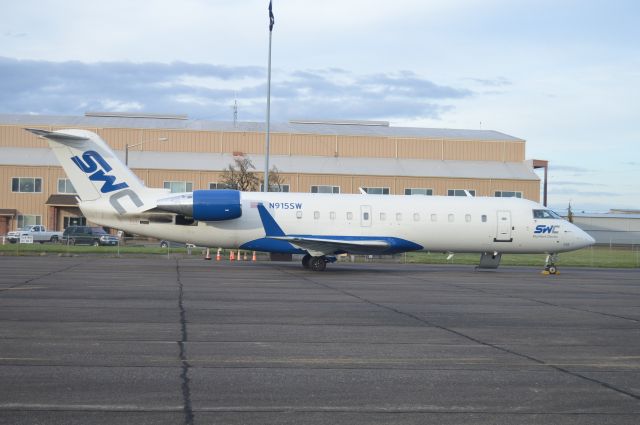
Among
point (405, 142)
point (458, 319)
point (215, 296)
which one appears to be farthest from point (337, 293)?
point (405, 142)

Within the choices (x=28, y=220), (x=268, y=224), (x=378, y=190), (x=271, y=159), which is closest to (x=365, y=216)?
(x=268, y=224)

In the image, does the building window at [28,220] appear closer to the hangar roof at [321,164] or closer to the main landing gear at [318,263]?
the hangar roof at [321,164]

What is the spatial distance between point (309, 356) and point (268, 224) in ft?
58.6

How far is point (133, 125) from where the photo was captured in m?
69.5

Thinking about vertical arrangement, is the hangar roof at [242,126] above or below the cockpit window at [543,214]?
above

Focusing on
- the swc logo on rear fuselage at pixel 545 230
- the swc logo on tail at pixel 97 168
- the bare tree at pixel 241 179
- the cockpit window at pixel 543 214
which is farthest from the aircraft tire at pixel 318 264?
the bare tree at pixel 241 179

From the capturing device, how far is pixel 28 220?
63000 mm

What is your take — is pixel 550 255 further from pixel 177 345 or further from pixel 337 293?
pixel 177 345

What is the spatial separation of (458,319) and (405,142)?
55.0m

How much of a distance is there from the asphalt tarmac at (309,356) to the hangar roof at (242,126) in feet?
163

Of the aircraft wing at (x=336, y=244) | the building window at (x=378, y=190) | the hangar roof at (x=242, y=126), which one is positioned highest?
the hangar roof at (x=242, y=126)

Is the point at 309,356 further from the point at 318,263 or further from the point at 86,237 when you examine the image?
the point at 86,237

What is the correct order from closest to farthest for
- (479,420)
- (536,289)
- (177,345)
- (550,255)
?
1. (479,420)
2. (177,345)
3. (536,289)
4. (550,255)

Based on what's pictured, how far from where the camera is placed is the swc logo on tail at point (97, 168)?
28.0m
